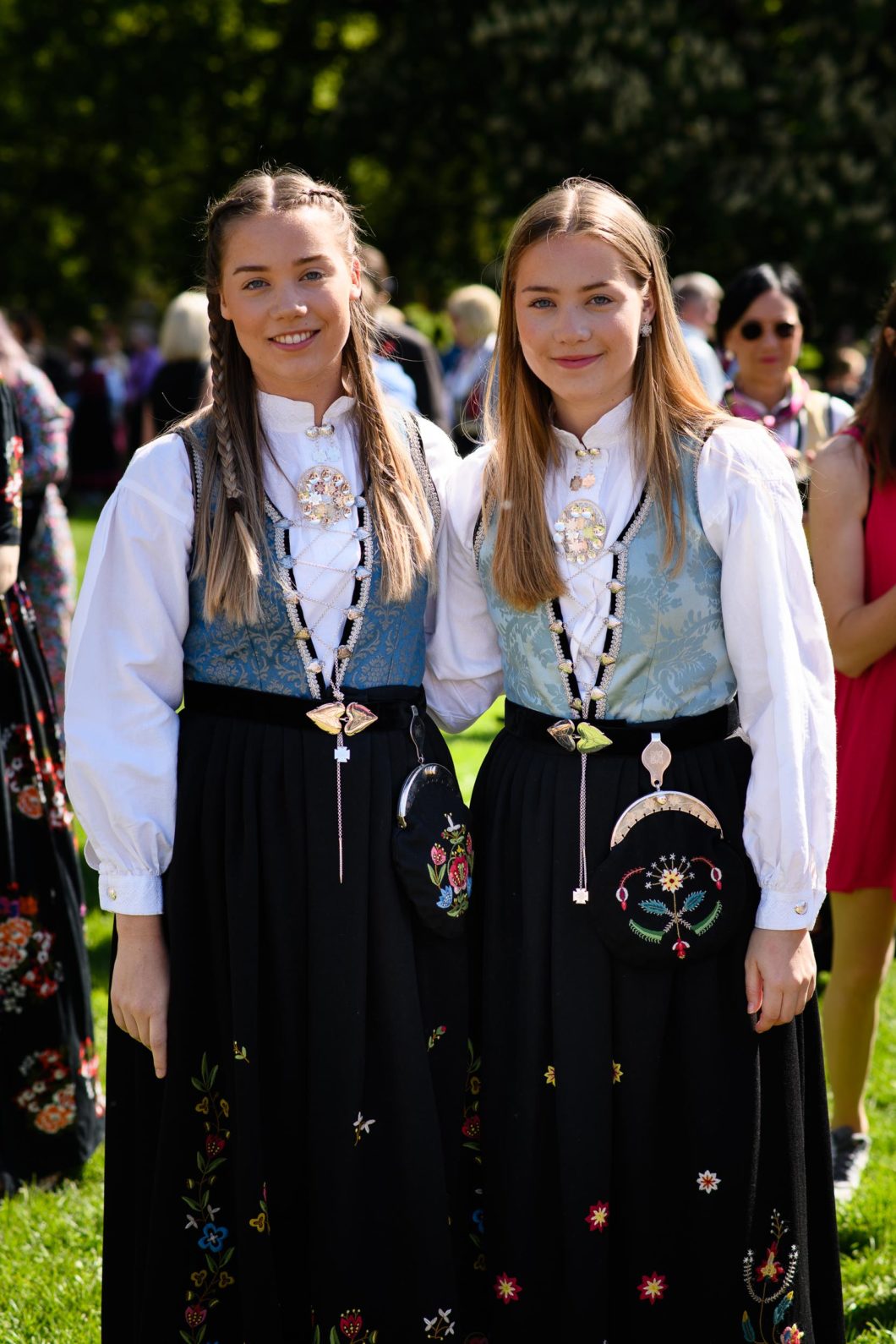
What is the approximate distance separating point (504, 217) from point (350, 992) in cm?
1301

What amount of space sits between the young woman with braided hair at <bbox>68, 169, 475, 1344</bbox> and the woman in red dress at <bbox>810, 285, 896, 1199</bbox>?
1107 millimetres

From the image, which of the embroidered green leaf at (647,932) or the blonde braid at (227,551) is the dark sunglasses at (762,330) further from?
the embroidered green leaf at (647,932)

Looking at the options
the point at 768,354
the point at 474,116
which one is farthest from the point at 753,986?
the point at 474,116

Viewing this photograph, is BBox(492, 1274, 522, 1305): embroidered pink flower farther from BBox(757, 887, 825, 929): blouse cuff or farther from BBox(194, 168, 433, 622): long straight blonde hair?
BBox(194, 168, 433, 622): long straight blonde hair

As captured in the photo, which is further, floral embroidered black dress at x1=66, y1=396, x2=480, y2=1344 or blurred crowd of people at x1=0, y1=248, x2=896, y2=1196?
blurred crowd of people at x1=0, y1=248, x2=896, y2=1196

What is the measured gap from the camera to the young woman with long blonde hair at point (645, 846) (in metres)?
2.26

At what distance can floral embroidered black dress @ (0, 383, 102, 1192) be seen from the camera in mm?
3430

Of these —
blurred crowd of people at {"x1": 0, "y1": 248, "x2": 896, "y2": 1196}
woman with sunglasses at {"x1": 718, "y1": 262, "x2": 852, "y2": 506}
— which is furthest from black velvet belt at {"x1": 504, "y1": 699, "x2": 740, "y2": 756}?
woman with sunglasses at {"x1": 718, "y1": 262, "x2": 852, "y2": 506}

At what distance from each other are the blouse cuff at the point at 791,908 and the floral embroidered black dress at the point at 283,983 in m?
0.50

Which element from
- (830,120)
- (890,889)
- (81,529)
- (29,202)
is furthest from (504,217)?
(890,889)

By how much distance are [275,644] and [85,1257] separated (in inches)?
62.6

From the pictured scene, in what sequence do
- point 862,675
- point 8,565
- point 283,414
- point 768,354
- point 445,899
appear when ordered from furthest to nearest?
point 768,354
point 8,565
point 862,675
point 283,414
point 445,899

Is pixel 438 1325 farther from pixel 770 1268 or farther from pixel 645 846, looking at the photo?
pixel 645 846

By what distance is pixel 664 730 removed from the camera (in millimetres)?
2328
